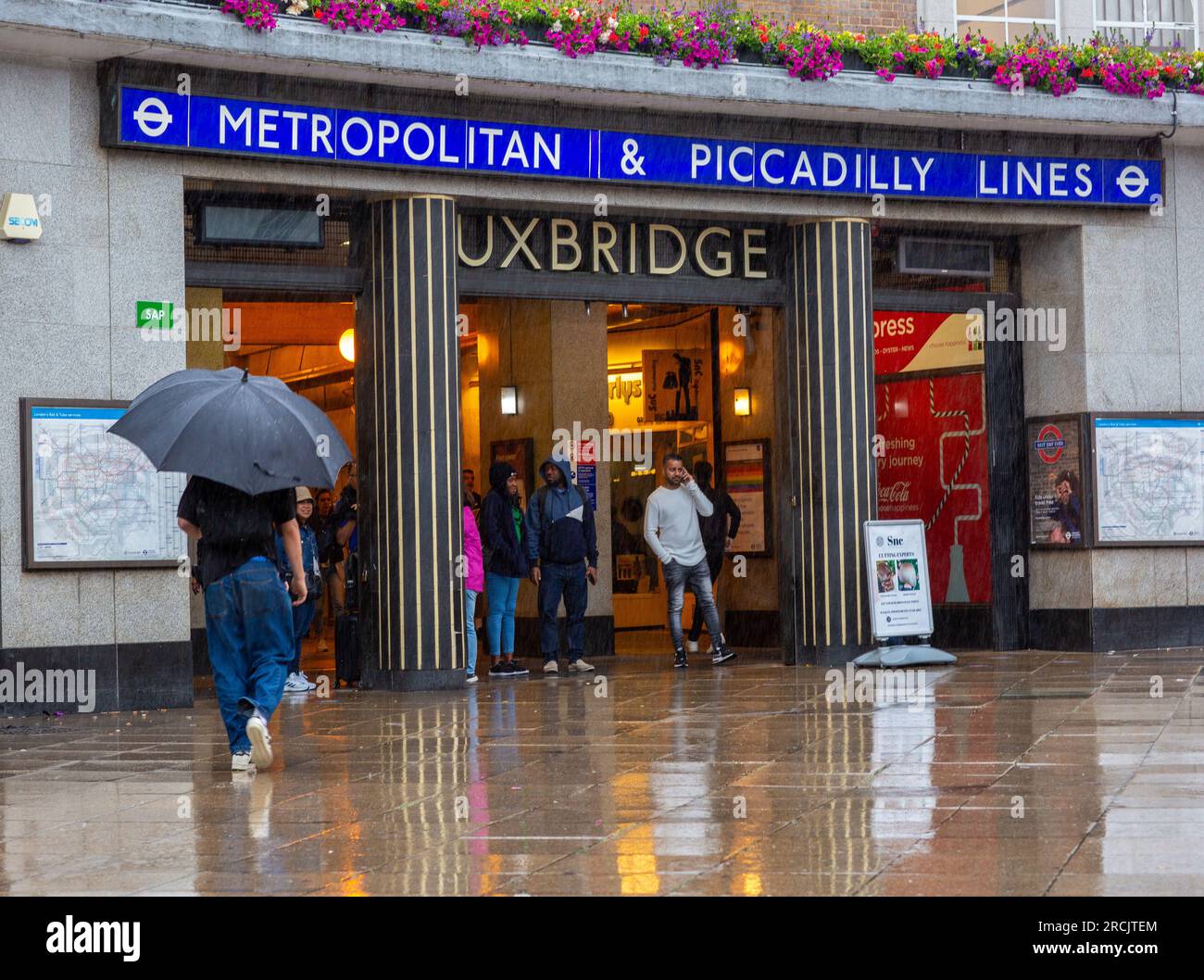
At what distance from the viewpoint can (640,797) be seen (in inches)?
297

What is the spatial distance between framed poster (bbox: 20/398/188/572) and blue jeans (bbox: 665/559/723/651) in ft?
15.4

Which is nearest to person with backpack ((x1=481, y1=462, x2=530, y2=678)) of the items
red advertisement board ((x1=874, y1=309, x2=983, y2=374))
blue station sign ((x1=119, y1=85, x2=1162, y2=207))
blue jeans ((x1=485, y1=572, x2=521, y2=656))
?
blue jeans ((x1=485, y1=572, x2=521, y2=656))

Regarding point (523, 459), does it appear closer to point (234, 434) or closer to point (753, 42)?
point (753, 42)

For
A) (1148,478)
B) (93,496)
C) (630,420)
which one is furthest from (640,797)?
(630,420)

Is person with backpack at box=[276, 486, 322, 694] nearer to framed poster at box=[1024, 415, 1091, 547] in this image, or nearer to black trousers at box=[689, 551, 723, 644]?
black trousers at box=[689, 551, 723, 644]

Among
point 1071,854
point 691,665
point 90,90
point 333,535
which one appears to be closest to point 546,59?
point 90,90

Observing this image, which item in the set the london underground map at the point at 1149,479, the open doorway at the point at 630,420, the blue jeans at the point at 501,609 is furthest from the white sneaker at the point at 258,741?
the london underground map at the point at 1149,479

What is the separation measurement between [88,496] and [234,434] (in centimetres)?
422

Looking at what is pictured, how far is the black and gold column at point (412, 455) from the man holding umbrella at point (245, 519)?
4.54 metres

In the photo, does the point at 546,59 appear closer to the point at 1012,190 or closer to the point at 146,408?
the point at 1012,190

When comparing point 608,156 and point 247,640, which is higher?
point 608,156

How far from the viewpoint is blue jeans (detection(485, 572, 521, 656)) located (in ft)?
48.5

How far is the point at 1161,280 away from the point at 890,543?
12.8ft
